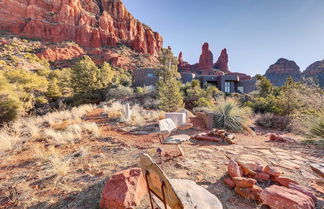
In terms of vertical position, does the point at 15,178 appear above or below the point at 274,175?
below

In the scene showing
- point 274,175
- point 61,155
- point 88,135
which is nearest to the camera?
point 274,175

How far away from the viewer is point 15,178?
215cm

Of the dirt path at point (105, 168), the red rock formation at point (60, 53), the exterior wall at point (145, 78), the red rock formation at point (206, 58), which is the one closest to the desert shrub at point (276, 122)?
the dirt path at point (105, 168)

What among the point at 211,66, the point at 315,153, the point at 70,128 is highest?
the point at 211,66

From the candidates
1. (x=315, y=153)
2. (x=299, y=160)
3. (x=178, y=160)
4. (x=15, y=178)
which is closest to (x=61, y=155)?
(x=15, y=178)

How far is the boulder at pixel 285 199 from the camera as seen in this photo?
1400 mm

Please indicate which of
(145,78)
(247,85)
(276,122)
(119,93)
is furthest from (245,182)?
(247,85)

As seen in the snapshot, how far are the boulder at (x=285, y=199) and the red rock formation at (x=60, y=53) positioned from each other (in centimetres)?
4333

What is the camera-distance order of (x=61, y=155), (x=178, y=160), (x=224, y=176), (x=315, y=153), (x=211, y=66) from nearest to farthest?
(x=224, y=176) < (x=178, y=160) < (x=61, y=155) < (x=315, y=153) < (x=211, y=66)

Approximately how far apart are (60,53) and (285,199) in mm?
46404

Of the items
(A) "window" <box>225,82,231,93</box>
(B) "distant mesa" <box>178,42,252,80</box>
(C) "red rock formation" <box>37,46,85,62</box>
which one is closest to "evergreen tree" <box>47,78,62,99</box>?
(C) "red rock formation" <box>37,46,85,62</box>

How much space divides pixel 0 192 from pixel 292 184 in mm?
4092

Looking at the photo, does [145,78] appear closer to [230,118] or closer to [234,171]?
[230,118]

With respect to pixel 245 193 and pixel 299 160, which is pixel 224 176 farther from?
pixel 299 160
